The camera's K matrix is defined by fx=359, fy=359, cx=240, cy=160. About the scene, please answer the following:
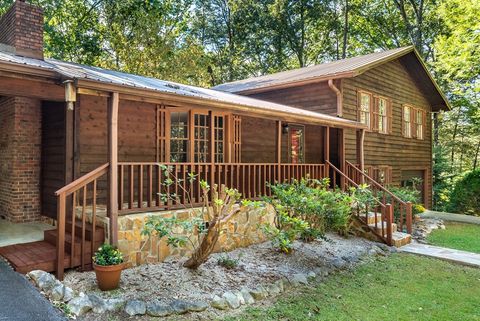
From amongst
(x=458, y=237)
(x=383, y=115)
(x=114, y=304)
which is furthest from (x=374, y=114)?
(x=114, y=304)

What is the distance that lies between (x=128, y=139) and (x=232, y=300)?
4.23 meters

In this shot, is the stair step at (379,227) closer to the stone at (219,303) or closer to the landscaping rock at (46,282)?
the stone at (219,303)

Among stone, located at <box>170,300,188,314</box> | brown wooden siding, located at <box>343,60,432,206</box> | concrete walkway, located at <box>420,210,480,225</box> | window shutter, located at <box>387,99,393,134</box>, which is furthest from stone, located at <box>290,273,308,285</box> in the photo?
window shutter, located at <box>387,99,393,134</box>

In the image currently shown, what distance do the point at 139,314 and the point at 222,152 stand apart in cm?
577

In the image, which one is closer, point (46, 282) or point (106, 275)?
point (46, 282)

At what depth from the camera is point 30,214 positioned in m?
7.27

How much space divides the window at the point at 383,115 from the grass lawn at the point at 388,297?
757cm

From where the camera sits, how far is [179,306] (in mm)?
4324

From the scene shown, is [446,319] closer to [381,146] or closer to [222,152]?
[222,152]

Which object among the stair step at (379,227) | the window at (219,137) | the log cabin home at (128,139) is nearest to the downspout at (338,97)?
the log cabin home at (128,139)

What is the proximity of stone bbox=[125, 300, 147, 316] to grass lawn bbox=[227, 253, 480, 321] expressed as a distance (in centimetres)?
111

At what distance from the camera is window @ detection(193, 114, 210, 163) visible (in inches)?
341

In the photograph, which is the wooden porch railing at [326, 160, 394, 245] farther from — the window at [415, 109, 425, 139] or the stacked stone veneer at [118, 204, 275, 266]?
the window at [415, 109, 425, 139]

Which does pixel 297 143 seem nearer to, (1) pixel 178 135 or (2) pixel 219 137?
(2) pixel 219 137
